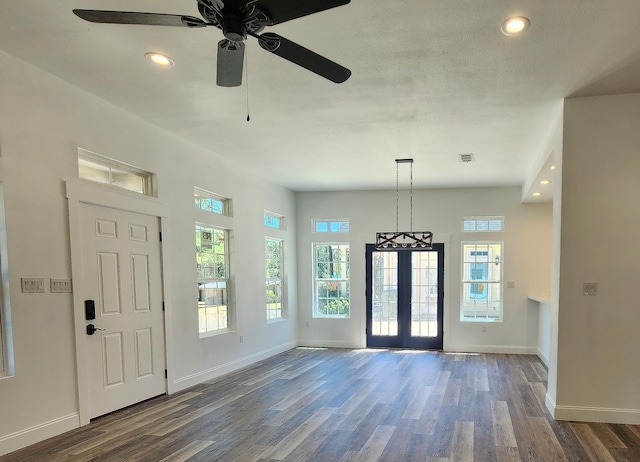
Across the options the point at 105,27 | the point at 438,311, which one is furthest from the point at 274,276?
the point at 105,27

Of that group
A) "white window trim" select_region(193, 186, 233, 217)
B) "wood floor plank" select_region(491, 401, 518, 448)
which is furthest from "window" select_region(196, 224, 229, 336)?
"wood floor plank" select_region(491, 401, 518, 448)

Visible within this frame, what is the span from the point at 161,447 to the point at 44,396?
102cm

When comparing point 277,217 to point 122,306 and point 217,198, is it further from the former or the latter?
point 122,306

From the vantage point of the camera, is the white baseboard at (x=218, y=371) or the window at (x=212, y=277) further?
the window at (x=212, y=277)

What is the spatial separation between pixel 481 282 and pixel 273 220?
4076 millimetres

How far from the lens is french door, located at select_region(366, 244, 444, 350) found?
7848mm

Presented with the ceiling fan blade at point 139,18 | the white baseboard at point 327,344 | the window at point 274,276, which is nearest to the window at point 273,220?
the window at point 274,276

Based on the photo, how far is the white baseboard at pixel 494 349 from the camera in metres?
7.39

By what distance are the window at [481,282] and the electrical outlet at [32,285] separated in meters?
6.68

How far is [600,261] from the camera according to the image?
12.4ft

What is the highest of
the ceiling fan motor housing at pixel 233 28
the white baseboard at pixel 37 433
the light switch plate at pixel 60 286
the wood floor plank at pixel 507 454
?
the ceiling fan motor housing at pixel 233 28

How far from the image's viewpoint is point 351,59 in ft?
9.86

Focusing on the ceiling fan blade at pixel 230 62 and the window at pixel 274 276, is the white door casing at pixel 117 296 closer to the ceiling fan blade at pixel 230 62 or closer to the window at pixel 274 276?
the ceiling fan blade at pixel 230 62

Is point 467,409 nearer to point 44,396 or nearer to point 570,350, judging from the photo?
point 570,350
